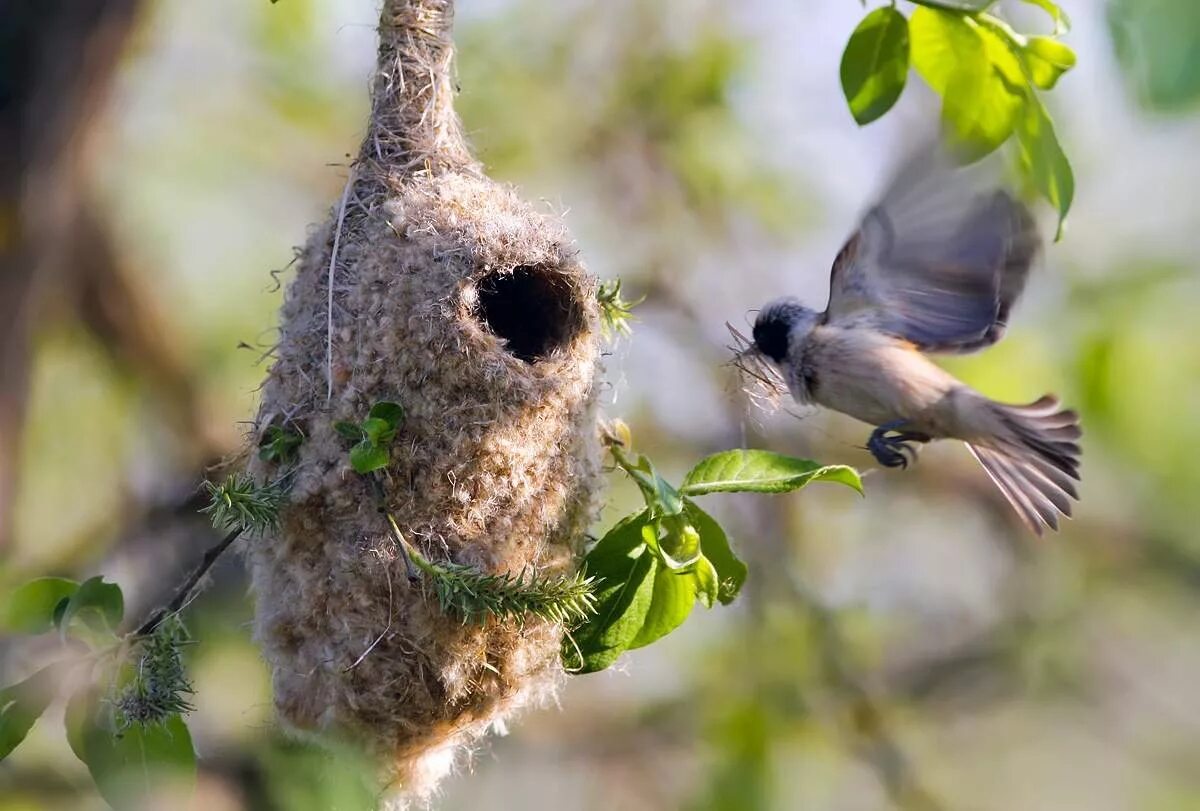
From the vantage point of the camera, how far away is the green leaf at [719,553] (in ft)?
6.15

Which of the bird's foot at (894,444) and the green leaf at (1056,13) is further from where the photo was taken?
the bird's foot at (894,444)

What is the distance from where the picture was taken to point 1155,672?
5578mm

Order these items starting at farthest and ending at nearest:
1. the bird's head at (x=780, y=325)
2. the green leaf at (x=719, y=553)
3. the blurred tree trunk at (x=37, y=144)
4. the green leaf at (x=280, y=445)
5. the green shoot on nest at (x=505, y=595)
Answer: the blurred tree trunk at (x=37, y=144)
the bird's head at (x=780, y=325)
the green leaf at (x=280, y=445)
the green leaf at (x=719, y=553)
the green shoot on nest at (x=505, y=595)

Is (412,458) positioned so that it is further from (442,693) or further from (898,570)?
(898,570)

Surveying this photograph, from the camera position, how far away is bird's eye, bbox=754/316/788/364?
7.24ft

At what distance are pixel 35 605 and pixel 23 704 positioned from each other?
0.15 meters

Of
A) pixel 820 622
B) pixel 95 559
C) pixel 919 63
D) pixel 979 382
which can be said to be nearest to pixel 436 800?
pixel 919 63

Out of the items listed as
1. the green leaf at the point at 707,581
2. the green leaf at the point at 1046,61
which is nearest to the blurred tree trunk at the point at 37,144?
the green leaf at the point at 707,581

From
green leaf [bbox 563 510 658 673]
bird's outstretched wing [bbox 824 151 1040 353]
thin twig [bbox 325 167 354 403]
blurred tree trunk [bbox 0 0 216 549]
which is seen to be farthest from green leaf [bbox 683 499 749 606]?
blurred tree trunk [bbox 0 0 216 549]

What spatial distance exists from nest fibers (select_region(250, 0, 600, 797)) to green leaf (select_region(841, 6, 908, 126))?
0.56 m

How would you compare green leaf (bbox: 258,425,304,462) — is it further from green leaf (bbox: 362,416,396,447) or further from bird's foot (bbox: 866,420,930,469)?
bird's foot (bbox: 866,420,930,469)

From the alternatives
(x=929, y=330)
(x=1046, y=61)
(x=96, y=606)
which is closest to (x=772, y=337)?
(x=929, y=330)

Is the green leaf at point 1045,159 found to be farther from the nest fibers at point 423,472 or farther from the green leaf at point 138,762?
the green leaf at point 138,762

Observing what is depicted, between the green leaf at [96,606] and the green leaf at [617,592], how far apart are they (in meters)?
0.72
